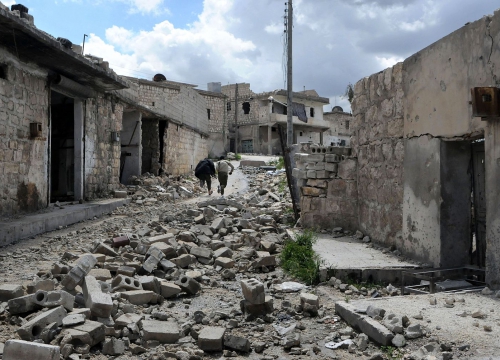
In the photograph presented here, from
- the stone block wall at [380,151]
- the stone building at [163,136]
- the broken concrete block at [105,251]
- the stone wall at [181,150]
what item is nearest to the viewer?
the broken concrete block at [105,251]

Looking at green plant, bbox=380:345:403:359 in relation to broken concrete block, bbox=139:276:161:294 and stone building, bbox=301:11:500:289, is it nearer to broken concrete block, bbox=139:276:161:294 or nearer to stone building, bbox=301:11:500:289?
stone building, bbox=301:11:500:289

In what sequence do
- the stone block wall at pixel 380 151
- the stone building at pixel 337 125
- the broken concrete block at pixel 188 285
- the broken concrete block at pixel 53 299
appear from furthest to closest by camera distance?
the stone building at pixel 337 125
the stone block wall at pixel 380 151
the broken concrete block at pixel 188 285
the broken concrete block at pixel 53 299

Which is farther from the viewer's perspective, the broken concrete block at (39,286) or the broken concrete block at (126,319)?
the broken concrete block at (39,286)

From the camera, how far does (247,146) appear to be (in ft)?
137

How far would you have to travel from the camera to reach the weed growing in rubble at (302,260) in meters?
4.86

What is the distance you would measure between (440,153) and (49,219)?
6.13m

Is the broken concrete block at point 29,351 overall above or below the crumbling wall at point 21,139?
below

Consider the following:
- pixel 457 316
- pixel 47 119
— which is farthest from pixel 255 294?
pixel 47 119

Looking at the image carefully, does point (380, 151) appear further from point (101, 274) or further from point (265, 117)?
point (265, 117)

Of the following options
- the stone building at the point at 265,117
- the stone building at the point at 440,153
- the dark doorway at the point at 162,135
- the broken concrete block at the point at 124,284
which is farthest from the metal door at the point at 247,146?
the broken concrete block at the point at 124,284

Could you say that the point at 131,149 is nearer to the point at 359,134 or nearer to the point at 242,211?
the point at 242,211

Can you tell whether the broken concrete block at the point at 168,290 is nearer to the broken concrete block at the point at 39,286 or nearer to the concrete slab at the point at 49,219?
the broken concrete block at the point at 39,286

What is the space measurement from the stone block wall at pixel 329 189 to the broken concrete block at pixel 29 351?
5249 millimetres

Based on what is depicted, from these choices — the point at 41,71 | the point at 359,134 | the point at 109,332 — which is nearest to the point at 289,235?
the point at 359,134
